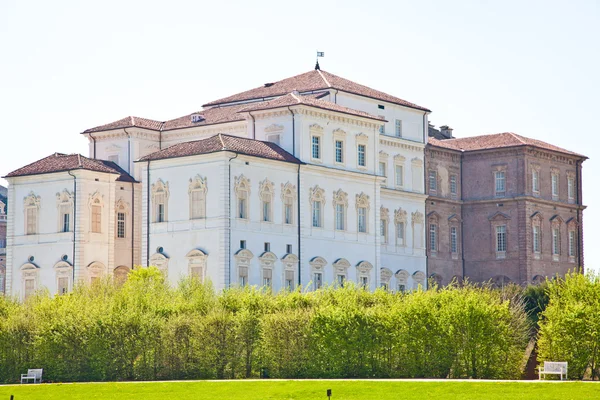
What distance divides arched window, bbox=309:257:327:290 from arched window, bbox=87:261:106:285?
11.5 metres

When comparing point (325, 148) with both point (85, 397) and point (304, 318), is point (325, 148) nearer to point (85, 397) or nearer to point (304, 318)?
point (304, 318)

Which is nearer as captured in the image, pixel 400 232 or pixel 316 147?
pixel 316 147

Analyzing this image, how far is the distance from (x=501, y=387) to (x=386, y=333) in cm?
972

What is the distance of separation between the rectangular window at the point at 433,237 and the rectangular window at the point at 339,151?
54.6 feet

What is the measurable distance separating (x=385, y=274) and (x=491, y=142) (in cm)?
1626

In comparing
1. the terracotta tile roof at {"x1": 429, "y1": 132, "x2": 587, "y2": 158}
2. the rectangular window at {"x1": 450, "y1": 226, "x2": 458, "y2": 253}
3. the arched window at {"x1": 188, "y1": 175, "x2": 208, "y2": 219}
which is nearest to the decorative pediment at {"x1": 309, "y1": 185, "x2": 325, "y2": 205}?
the arched window at {"x1": 188, "y1": 175, "x2": 208, "y2": 219}

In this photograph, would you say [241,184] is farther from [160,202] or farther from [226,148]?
[160,202]

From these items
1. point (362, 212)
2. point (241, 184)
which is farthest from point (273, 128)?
point (362, 212)

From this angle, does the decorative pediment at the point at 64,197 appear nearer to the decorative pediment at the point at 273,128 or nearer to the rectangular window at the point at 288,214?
the decorative pediment at the point at 273,128

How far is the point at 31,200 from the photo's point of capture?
86.2 metres

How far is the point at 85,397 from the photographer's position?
53.2 m

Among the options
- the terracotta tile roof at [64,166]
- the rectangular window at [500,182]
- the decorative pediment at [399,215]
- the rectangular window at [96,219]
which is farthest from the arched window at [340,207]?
the rectangular window at [500,182]

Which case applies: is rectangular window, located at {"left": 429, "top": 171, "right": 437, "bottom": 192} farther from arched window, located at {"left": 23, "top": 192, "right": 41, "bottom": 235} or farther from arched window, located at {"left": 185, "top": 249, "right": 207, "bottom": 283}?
arched window, located at {"left": 23, "top": 192, "right": 41, "bottom": 235}

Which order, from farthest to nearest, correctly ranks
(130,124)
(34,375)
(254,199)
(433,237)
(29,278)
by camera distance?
(433,237)
(130,124)
(29,278)
(254,199)
(34,375)
